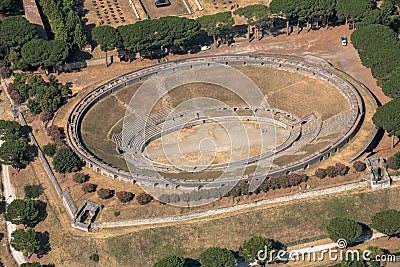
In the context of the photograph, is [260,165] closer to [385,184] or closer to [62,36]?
[385,184]

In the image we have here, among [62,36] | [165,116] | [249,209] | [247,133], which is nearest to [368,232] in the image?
[249,209]

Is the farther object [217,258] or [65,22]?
[65,22]

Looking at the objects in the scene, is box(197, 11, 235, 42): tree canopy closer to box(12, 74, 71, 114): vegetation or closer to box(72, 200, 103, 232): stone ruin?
box(12, 74, 71, 114): vegetation

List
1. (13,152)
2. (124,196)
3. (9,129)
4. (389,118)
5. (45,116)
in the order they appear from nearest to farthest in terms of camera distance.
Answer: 1. (124,196)
2. (389,118)
3. (13,152)
4. (9,129)
5. (45,116)

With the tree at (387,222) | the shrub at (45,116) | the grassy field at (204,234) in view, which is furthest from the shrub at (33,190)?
the tree at (387,222)

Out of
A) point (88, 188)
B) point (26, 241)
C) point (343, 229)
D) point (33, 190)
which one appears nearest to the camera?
point (343, 229)

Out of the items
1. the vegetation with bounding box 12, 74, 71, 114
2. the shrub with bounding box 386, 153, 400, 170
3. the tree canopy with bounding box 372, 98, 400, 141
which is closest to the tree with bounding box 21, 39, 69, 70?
the vegetation with bounding box 12, 74, 71, 114

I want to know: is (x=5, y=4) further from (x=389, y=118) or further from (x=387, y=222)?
(x=387, y=222)

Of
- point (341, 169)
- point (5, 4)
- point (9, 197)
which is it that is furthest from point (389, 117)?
point (5, 4)
